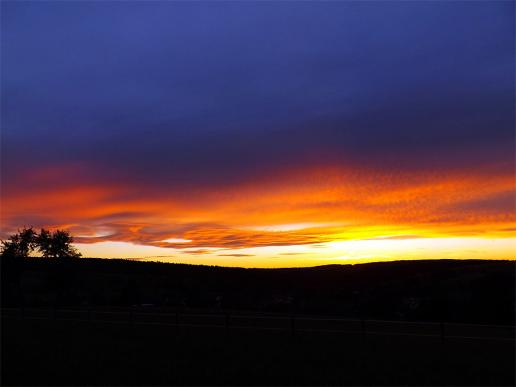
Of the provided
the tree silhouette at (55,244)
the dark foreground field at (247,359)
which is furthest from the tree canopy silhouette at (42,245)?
the dark foreground field at (247,359)

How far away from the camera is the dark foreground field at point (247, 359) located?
17281 millimetres

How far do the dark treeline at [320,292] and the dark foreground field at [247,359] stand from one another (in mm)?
22272

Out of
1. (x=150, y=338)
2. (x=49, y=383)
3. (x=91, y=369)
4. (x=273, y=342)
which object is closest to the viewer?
(x=49, y=383)

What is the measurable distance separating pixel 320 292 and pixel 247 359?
6473 cm

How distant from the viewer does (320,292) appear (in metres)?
84.7

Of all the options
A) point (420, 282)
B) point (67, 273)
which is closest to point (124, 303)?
point (67, 273)

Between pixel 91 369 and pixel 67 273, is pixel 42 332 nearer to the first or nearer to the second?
pixel 91 369

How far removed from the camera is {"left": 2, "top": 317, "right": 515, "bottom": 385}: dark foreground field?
17281 millimetres

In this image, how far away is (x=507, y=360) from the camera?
71.2 feet

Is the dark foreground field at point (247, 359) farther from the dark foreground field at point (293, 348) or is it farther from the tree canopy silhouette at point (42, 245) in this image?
the tree canopy silhouette at point (42, 245)

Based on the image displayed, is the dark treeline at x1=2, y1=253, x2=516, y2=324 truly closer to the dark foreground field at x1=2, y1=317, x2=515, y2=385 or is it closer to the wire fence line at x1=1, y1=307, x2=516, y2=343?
the wire fence line at x1=1, y1=307, x2=516, y2=343

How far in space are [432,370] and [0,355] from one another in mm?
16216

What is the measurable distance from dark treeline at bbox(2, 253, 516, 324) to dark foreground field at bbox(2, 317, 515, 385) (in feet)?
73.1

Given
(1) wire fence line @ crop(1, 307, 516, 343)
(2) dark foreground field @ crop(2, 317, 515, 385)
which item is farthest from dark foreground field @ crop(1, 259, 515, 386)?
(1) wire fence line @ crop(1, 307, 516, 343)
